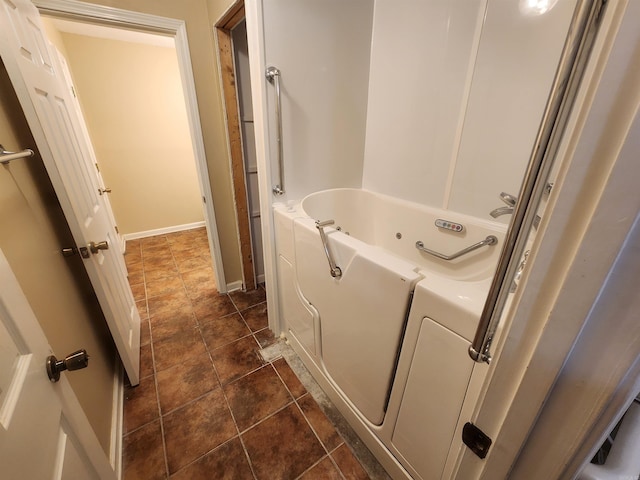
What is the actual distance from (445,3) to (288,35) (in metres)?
0.87

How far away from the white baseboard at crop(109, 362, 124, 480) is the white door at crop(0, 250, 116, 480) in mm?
621

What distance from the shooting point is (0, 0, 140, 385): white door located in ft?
2.71

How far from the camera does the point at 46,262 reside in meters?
0.90

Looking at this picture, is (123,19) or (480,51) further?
(123,19)

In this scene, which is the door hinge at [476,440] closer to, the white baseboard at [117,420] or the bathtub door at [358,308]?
the bathtub door at [358,308]

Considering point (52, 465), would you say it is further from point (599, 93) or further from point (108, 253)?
point (108, 253)

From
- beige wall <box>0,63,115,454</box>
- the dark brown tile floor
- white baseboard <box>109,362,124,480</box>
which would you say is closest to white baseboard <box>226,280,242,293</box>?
the dark brown tile floor

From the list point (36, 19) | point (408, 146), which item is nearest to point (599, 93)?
point (408, 146)

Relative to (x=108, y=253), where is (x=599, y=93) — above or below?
above

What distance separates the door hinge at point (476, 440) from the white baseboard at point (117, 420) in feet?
4.22

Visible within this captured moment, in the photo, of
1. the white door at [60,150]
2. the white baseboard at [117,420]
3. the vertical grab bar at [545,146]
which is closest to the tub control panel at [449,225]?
the vertical grab bar at [545,146]

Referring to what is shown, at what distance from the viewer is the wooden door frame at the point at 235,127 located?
5.29ft

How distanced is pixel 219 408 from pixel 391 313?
112 centimetres

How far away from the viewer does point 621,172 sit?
0.23 metres
